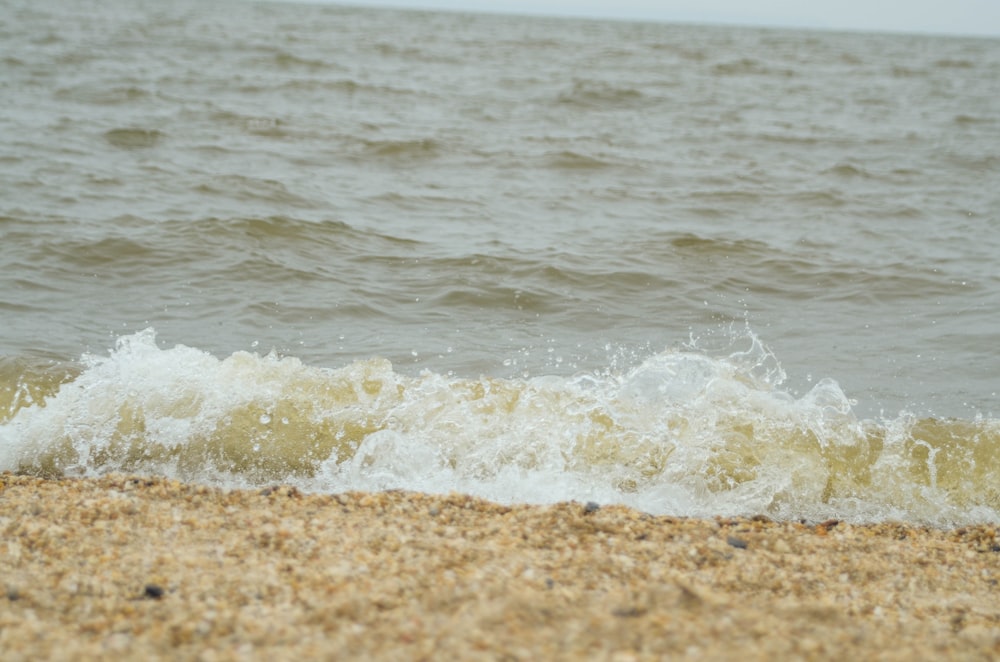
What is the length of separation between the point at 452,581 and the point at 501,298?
4675 millimetres

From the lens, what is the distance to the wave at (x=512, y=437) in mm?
4832

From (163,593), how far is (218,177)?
8.50m

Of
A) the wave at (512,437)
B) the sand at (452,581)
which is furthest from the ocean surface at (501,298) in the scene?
the sand at (452,581)

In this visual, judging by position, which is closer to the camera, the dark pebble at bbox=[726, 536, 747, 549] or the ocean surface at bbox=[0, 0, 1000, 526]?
the dark pebble at bbox=[726, 536, 747, 549]

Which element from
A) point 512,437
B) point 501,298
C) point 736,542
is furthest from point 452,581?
point 501,298

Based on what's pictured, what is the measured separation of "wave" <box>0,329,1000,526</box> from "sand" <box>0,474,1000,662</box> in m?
0.55

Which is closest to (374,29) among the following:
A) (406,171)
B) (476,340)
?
(406,171)

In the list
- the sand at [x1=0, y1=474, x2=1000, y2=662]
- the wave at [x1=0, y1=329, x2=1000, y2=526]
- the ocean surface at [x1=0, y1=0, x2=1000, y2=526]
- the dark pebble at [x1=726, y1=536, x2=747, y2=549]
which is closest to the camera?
the sand at [x1=0, y1=474, x2=1000, y2=662]

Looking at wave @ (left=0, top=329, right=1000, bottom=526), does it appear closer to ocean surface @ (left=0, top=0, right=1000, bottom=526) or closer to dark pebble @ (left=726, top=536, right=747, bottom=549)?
ocean surface @ (left=0, top=0, right=1000, bottom=526)

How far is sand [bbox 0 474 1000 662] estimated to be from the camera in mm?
2811

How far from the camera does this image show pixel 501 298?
775cm

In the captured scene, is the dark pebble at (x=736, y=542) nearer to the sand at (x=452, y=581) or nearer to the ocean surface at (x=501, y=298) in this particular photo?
the sand at (x=452, y=581)

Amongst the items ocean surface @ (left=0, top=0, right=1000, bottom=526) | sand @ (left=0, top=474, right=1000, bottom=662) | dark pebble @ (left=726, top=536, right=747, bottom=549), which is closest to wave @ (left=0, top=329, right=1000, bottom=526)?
ocean surface @ (left=0, top=0, right=1000, bottom=526)

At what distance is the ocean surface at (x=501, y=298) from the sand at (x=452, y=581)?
0.72 metres
